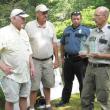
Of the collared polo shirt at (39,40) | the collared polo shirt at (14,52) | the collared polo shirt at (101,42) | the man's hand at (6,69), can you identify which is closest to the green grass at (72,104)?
the collared polo shirt at (39,40)

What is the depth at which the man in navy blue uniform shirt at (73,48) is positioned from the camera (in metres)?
8.15

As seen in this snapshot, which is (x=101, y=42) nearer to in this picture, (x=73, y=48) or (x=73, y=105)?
(x=73, y=48)

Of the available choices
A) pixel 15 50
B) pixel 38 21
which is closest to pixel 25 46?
pixel 15 50

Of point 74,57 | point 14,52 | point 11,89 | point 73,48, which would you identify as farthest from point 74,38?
point 11,89

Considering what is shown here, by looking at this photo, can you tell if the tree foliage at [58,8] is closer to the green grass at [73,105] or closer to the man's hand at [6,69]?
the man's hand at [6,69]

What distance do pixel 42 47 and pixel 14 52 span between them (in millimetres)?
1012

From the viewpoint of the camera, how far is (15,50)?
6.89 meters

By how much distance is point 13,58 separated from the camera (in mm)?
6891

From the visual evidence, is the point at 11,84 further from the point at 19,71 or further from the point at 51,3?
the point at 51,3

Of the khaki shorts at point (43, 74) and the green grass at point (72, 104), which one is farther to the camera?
the green grass at point (72, 104)

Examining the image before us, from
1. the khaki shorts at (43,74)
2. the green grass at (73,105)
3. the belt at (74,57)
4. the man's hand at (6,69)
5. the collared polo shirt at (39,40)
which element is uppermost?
the collared polo shirt at (39,40)

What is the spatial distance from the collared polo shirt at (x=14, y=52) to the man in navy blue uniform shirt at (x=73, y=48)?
4.39 feet

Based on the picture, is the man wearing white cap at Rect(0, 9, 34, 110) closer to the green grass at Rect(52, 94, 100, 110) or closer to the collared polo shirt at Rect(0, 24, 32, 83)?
the collared polo shirt at Rect(0, 24, 32, 83)

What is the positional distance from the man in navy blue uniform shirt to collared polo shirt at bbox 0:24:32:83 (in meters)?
1.34
